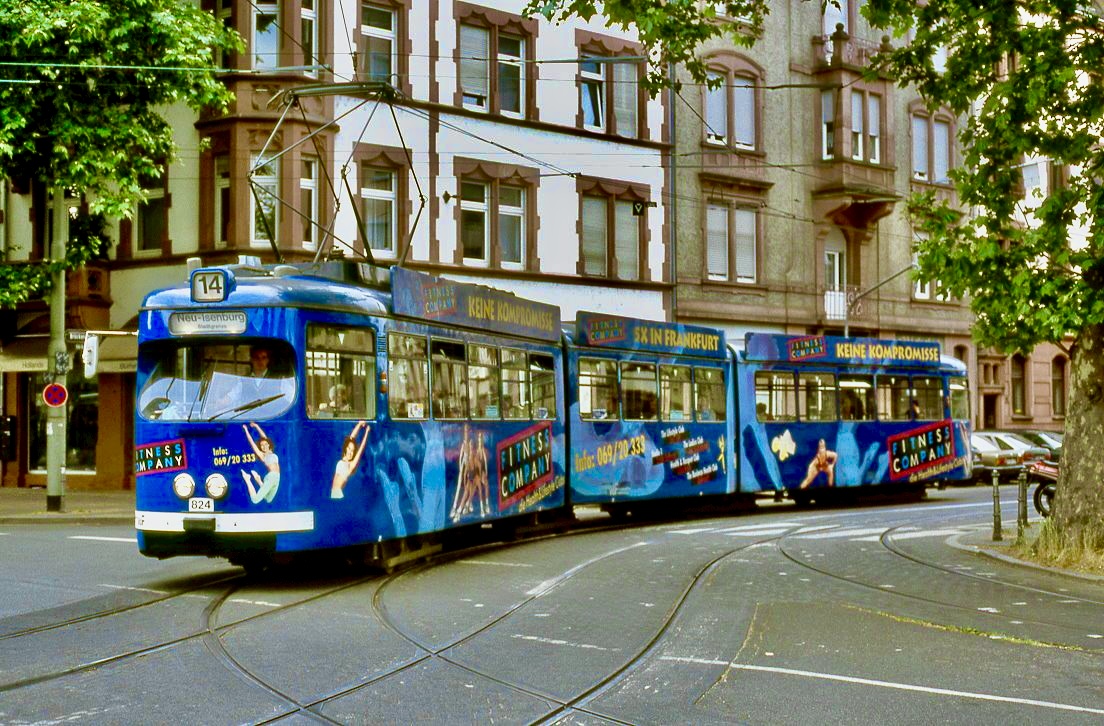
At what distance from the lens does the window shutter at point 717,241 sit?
37094 mm

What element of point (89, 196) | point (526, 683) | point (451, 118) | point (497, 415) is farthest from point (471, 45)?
point (526, 683)

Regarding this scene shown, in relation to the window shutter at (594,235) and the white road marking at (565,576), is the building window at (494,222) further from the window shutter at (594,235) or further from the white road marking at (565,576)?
the white road marking at (565,576)

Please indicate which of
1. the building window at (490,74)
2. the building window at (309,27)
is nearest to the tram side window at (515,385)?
the building window at (309,27)

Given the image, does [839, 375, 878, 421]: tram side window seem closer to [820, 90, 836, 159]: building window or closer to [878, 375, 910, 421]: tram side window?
[878, 375, 910, 421]: tram side window

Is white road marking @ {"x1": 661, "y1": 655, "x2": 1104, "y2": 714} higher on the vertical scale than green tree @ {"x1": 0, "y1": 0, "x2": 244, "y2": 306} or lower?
lower

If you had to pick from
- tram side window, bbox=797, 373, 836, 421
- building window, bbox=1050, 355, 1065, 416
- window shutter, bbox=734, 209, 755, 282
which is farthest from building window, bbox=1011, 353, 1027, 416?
tram side window, bbox=797, 373, 836, 421

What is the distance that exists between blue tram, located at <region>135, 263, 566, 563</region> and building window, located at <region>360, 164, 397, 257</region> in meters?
14.8

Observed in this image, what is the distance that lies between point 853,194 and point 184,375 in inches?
1113

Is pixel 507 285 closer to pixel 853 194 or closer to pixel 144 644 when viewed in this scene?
pixel 853 194

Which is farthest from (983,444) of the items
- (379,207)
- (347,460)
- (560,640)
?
(560,640)

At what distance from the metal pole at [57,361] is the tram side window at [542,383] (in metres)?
9.11

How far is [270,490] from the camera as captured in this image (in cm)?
1323

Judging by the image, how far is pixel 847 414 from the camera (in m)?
27.6

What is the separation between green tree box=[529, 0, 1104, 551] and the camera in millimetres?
14703
